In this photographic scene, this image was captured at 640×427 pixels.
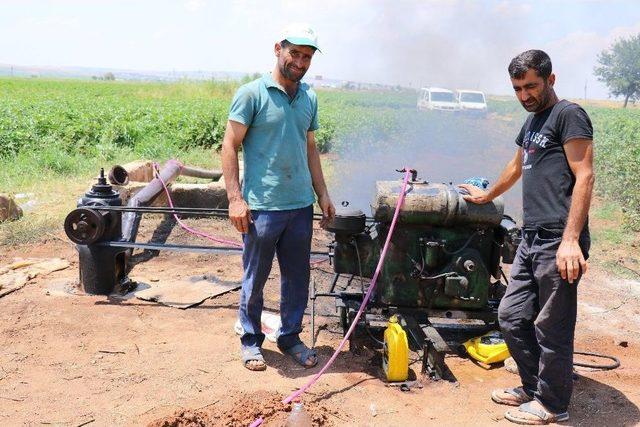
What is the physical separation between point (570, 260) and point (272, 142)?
182 cm

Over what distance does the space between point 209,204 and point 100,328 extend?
3787mm

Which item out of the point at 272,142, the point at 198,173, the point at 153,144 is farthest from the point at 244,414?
the point at 153,144

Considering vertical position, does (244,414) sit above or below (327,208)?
below

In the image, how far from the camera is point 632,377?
153 inches

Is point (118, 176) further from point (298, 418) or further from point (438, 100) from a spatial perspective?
point (438, 100)

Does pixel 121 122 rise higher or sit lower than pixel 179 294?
higher

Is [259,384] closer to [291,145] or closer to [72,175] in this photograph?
[291,145]

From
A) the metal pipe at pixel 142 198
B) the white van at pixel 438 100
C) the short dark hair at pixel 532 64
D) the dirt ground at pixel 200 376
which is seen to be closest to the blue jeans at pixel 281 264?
the dirt ground at pixel 200 376

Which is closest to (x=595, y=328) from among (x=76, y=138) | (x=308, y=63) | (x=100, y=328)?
(x=308, y=63)

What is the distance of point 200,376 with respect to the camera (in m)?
3.65

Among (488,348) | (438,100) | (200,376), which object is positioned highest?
(438,100)

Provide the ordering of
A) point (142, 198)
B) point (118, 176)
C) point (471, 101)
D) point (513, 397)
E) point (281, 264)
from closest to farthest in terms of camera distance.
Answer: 1. point (513, 397)
2. point (281, 264)
3. point (142, 198)
4. point (118, 176)
5. point (471, 101)

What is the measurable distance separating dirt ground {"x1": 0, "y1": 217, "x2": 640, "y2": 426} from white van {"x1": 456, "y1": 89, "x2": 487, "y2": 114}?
18.6 metres

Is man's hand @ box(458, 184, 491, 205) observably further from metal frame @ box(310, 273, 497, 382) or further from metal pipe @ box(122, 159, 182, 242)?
metal pipe @ box(122, 159, 182, 242)
